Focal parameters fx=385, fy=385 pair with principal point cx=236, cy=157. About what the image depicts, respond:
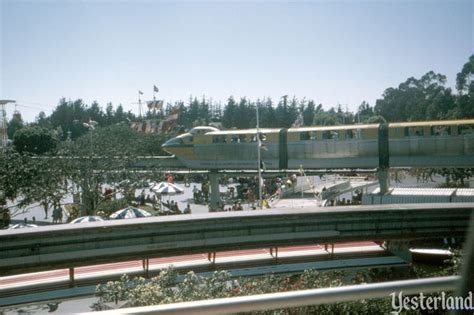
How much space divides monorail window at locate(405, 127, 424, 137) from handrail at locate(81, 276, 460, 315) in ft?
93.7

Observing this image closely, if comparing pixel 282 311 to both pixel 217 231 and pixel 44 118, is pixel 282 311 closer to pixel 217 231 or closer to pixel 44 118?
pixel 217 231

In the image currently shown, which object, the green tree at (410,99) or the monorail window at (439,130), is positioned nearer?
the monorail window at (439,130)

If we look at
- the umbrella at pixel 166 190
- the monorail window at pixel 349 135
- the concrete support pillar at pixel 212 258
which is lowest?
the concrete support pillar at pixel 212 258

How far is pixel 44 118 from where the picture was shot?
14912 cm

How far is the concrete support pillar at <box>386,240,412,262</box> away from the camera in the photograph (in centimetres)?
1304

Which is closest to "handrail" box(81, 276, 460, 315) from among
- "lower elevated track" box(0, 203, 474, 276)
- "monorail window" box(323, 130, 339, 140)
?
"lower elevated track" box(0, 203, 474, 276)

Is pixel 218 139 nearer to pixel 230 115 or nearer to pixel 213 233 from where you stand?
pixel 213 233

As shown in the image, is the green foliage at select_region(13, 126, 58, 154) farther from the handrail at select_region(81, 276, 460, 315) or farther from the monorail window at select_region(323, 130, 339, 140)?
the handrail at select_region(81, 276, 460, 315)

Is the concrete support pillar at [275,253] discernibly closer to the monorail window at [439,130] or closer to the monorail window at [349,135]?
the monorail window at [349,135]

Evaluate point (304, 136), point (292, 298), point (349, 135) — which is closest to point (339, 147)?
point (349, 135)

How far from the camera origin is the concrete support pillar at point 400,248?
1304 cm

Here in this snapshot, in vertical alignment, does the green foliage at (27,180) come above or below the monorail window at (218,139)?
below

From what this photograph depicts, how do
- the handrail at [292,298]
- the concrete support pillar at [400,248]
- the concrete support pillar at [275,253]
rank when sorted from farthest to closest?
1. the concrete support pillar at [400,248]
2. the concrete support pillar at [275,253]
3. the handrail at [292,298]

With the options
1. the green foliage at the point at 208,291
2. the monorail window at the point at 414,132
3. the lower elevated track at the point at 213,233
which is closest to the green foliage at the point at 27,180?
the lower elevated track at the point at 213,233
